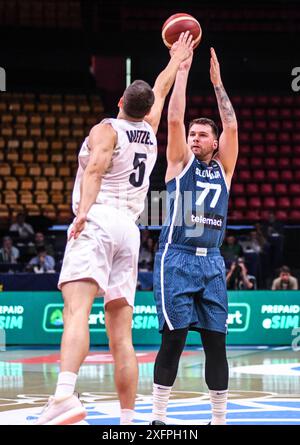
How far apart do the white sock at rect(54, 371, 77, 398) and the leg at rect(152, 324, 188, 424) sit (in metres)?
1.02

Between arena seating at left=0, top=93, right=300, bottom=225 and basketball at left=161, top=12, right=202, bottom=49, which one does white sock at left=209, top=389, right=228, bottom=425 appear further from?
arena seating at left=0, top=93, right=300, bottom=225

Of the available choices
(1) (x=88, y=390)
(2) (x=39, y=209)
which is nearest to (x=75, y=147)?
(2) (x=39, y=209)

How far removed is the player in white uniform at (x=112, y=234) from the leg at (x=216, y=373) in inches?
25.0

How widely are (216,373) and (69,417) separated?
1.44m

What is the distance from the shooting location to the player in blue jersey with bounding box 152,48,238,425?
5691mm

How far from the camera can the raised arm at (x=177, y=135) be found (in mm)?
5820

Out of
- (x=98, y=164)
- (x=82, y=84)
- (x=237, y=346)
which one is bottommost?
(x=237, y=346)

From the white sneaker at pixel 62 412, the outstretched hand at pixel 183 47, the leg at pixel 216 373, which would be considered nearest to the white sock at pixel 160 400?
the leg at pixel 216 373

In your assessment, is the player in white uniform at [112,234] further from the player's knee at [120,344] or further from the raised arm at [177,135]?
the raised arm at [177,135]

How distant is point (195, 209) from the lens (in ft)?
19.2

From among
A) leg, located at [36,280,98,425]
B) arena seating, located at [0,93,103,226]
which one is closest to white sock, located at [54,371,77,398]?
leg, located at [36,280,98,425]

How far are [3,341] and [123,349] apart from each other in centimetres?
888

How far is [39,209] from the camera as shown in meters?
23.2
